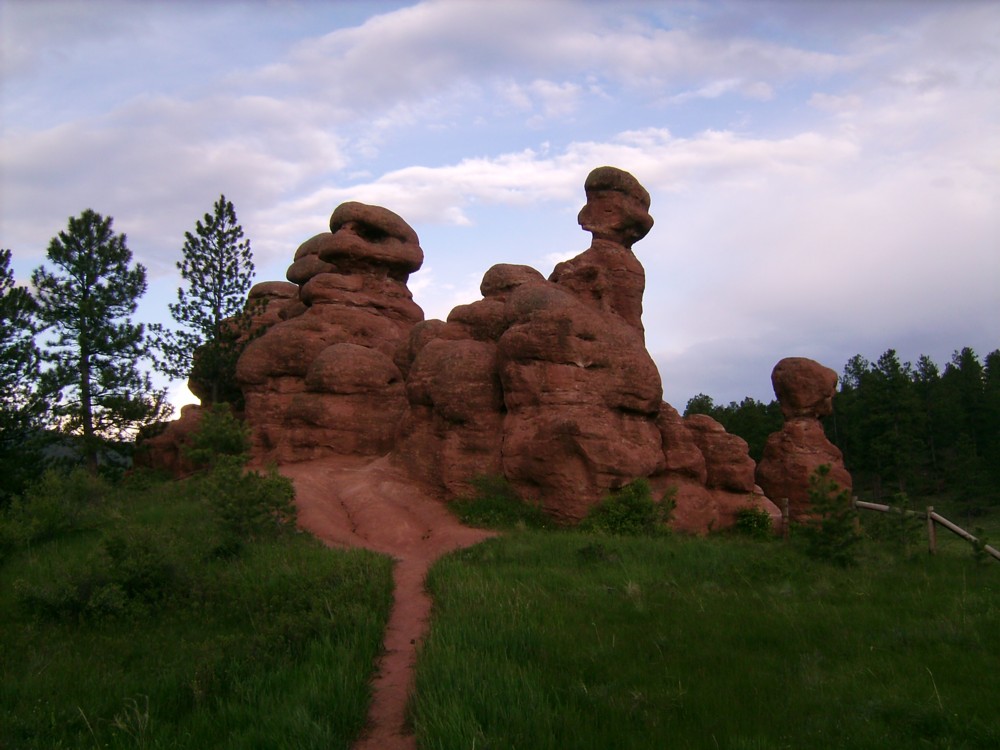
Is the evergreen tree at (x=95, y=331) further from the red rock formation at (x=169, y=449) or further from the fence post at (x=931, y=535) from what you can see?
the fence post at (x=931, y=535)

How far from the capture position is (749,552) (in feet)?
47.4

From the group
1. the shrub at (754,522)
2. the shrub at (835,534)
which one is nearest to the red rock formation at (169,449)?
the shrub at (754,522)

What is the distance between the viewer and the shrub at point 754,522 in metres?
21.0

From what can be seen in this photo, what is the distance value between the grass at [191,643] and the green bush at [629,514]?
5.73 meters

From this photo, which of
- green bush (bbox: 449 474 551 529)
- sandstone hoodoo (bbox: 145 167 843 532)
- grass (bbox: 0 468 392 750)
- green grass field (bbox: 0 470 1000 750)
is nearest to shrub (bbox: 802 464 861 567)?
green grass field (bbox: 0 470 1000 750)

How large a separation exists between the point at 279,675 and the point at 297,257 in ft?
93.5

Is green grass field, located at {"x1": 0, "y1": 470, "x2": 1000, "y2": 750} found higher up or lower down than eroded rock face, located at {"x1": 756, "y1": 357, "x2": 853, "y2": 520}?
lower down

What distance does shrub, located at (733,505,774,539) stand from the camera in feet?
68.8

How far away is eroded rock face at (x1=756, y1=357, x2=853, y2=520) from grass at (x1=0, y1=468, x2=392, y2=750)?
1476 centimetres

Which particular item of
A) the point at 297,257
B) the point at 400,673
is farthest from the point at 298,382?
the point at 400,673

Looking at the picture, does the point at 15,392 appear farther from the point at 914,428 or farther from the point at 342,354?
the point at 914,428

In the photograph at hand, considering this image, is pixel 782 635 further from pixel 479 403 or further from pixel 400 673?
pixel 479 403

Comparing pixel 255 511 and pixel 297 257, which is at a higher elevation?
pixel 297 257

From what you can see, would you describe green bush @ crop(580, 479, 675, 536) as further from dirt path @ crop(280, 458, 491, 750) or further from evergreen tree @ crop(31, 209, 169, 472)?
evergreen tree @ crop(31, 209, 169, 472)
